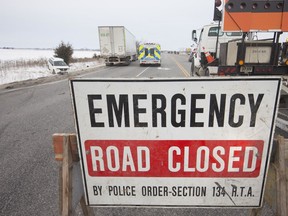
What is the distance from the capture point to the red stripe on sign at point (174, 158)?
4.34ft

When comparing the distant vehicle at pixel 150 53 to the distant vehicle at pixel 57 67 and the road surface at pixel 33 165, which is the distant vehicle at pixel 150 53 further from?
the road surface at pixel 33 165

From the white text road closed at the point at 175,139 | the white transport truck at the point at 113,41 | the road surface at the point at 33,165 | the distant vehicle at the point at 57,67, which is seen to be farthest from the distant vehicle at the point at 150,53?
the white text road closed at the point at 175,139

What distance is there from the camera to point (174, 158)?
1.37 metres

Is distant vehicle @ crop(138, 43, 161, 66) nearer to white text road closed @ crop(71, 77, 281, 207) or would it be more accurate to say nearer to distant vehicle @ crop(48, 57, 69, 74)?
distant vehicle @ crop(48, 57, 69, 74)

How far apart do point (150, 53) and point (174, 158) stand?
74.0 ft

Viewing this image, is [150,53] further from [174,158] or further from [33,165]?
[174,158]

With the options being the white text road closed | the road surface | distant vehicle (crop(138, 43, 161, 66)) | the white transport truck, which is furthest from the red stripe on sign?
the white transport truck

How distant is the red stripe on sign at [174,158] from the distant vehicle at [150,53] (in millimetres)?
22283

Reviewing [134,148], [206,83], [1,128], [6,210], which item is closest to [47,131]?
[1,128]

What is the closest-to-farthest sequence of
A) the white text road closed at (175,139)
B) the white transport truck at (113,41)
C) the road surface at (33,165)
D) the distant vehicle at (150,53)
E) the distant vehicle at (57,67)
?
the white text road closed at (175,139), the road surface at (33,165), the distant vehicle at (57,67), the distant vehicle at (150,53), the white transport truck at (113,41)

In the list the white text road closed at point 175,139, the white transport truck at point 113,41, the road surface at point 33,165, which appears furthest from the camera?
the white transport truck at point 113,41

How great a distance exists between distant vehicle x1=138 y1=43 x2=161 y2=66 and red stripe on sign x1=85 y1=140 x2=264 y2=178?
877 inches

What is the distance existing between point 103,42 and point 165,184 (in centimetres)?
2380

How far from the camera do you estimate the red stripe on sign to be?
1324 millimetres
